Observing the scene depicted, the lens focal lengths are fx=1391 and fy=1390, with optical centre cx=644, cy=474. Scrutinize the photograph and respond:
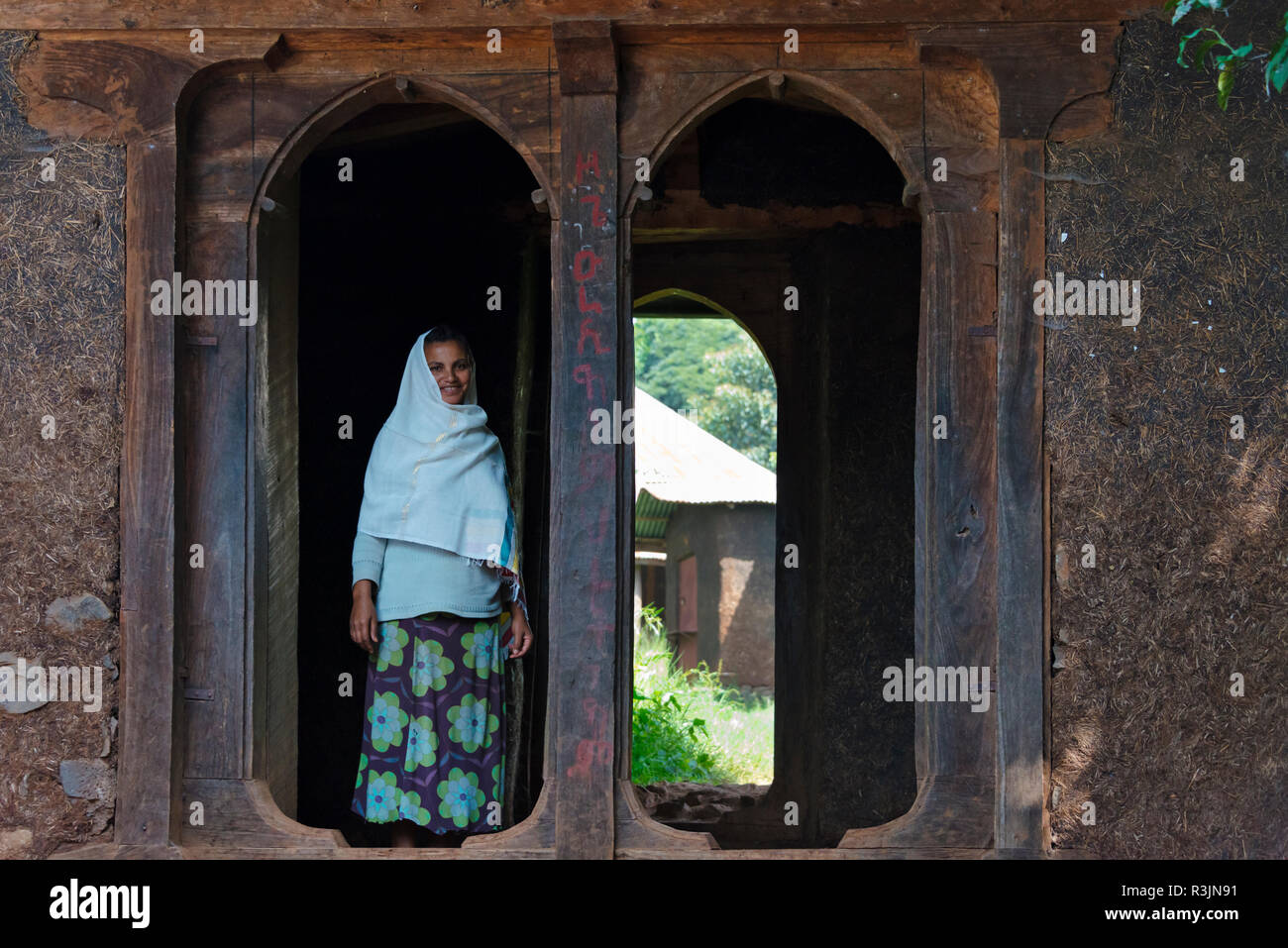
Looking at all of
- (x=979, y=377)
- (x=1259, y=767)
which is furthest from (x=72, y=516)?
(x=1259, y=767)

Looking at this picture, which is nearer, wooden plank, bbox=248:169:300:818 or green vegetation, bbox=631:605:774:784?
wooden plank, bbox=248:169:300:818

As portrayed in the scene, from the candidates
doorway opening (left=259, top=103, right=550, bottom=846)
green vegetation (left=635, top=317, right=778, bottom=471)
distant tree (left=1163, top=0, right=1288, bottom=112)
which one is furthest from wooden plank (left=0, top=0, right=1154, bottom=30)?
green vegetation (left=635, top=317, right=778, bottom=471)

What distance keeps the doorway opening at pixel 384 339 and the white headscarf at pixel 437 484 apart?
0.96 meters

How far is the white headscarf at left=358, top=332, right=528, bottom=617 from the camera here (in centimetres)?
512

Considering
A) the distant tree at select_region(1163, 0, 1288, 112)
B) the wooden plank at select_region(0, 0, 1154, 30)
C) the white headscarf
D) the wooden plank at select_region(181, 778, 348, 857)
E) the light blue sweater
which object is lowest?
the wooden plank at select_region(181, 778, 348, 857)

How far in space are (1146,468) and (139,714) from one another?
346 cm

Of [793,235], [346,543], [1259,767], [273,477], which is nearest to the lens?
[1259,767]

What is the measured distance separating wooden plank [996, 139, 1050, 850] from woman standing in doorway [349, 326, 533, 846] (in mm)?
1762

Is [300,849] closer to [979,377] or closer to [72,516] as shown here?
[72,516]

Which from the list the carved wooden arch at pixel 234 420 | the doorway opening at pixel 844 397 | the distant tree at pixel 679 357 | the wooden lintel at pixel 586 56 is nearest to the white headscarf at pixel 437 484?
the carved wooden arch at pixel 234 420

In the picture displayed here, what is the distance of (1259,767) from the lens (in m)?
4.54

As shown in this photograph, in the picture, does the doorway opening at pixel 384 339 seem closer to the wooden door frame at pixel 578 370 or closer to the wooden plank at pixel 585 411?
the wooden door frame at pixel 578 370

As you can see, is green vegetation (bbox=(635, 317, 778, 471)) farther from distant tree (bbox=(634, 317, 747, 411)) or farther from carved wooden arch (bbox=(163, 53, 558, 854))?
carved wooden arch (bbox=(163, 53, 558, 854))

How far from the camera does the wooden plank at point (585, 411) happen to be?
4.69 m
